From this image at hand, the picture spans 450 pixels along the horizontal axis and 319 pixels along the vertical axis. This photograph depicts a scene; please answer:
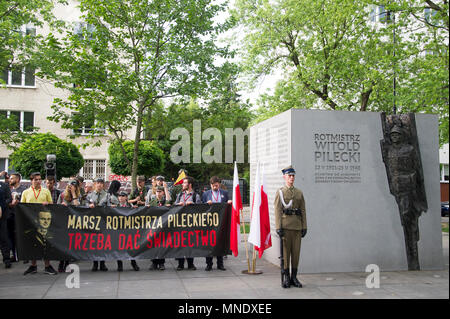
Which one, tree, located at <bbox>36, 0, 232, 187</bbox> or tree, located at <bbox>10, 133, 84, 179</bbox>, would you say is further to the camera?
tree, located at <bbox>10, 133, 84, 179</bbox>

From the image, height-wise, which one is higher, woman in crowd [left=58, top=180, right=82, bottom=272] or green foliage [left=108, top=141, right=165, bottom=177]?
green foliage [left=108, top=141, right=165, bottom=177]

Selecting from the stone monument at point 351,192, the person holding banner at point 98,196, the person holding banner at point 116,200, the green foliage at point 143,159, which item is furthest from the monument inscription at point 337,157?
the green foliage at point 143,159

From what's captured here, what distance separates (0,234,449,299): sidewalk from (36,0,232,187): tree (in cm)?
804

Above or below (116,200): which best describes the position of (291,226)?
below

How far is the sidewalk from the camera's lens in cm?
726

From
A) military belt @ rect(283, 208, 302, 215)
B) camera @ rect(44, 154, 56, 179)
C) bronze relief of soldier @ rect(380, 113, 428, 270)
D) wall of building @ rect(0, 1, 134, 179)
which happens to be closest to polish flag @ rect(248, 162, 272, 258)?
military belt @ rect(283, 208, 302, 215)

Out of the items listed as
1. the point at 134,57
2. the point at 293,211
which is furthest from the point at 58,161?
the point at 293,211

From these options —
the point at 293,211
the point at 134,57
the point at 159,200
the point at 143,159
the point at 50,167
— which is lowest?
the point at 293,211

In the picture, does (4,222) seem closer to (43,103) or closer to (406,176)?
Result: (406,176)

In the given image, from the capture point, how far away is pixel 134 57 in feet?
55.6

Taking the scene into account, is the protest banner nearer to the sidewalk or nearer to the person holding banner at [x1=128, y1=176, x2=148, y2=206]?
the sidewalk

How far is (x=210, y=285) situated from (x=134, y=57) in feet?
37.2

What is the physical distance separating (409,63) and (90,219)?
18.3 m

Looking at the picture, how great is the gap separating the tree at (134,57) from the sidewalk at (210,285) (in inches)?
317
